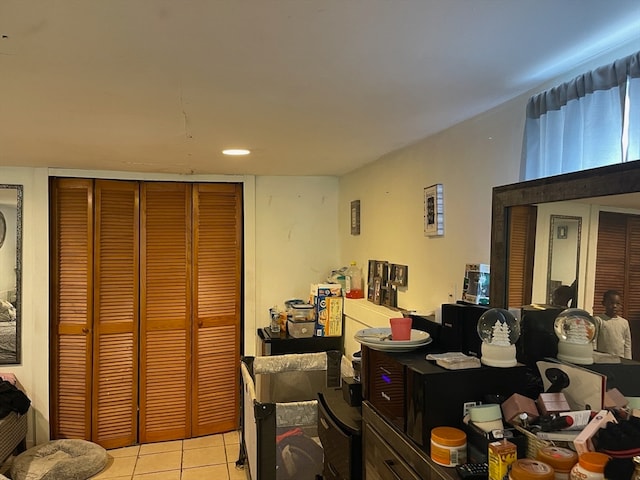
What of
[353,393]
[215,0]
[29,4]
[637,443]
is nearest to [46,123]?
[29,4]

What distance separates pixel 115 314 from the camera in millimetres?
3582

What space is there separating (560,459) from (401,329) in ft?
2.14

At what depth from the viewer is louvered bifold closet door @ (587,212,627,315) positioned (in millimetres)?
1197

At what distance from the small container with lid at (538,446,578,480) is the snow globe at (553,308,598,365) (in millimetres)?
304

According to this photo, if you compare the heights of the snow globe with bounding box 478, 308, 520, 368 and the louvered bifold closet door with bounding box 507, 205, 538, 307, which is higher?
the louvered bifold closet door with bounding box 507, 205, 538, 307

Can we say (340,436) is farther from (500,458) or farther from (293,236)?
(293,236)

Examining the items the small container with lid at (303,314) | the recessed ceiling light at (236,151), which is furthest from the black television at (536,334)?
the small container with lid at (303,314)

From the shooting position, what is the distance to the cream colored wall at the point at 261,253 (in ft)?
11.1

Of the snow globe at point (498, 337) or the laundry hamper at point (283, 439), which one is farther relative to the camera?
the laundry hamper at point (283, 439)

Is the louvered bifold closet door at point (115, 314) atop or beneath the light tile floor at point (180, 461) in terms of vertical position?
atop

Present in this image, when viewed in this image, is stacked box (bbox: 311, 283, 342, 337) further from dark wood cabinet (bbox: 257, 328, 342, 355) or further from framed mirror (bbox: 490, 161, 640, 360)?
framed mirror (bbox: 490, 161, 640, 360)

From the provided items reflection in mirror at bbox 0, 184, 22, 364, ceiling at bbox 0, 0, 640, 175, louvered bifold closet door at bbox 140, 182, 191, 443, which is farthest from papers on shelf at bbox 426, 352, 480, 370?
reflection in mirror at bbox 0, 184, 22, 364

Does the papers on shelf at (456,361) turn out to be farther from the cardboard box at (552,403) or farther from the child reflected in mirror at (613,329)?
the child reflected in mirror at (613,329)

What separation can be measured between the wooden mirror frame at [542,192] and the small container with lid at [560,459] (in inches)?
20.8
